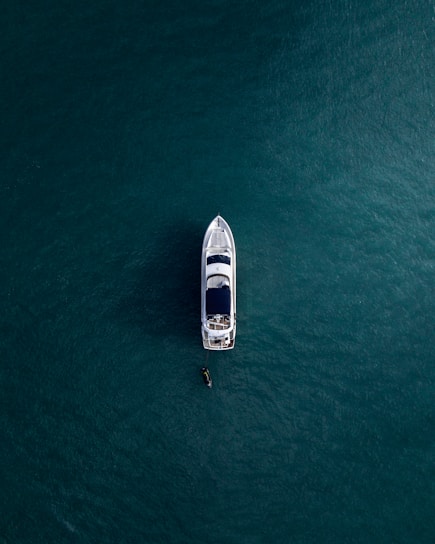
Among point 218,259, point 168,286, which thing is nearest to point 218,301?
point 218,259

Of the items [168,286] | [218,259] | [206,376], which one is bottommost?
[206,376]

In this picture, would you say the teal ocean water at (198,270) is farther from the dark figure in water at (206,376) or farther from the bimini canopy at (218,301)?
the bimini canopy at (218,301)

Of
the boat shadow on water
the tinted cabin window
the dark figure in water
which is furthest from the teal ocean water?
the tinted cabin window

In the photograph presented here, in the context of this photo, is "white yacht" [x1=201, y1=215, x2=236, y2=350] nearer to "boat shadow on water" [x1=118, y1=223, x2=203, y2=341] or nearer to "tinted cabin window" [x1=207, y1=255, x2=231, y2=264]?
"tinted cabin window" [x1=207, y1=255, x2=231, y2=264]

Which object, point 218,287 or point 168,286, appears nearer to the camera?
point 218,287

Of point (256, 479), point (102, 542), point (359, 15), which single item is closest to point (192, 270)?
point (256, 479)

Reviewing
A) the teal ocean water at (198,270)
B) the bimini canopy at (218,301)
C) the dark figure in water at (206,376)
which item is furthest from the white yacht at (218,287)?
the dark figure in water at (206,376)

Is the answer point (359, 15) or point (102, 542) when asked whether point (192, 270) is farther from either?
point (359, 15)

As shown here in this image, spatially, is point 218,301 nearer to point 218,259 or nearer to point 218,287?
point 218,287
